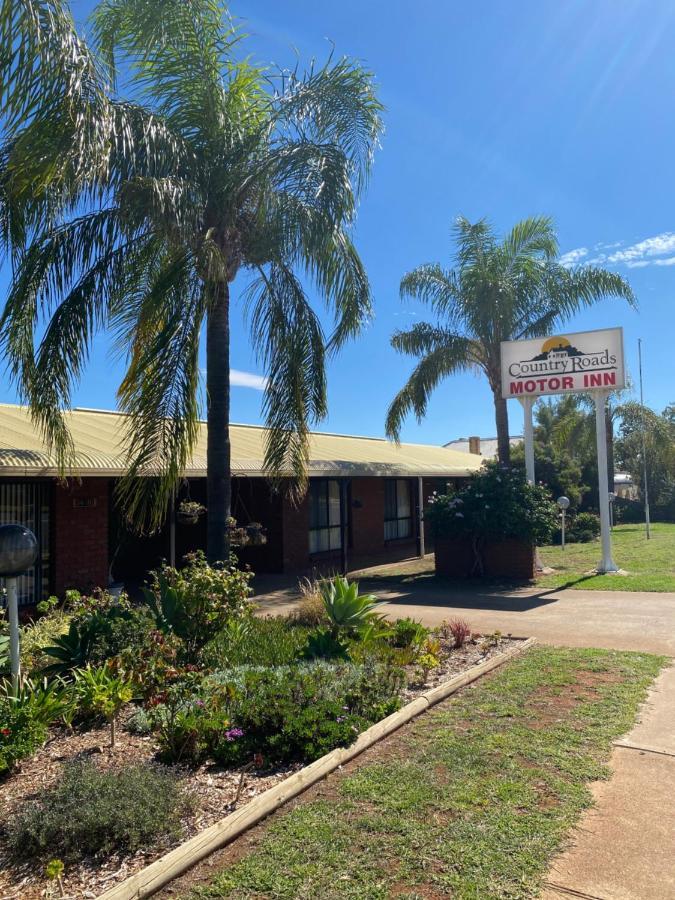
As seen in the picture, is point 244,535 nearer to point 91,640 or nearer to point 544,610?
point 91,640

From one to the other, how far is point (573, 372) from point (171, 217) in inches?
415

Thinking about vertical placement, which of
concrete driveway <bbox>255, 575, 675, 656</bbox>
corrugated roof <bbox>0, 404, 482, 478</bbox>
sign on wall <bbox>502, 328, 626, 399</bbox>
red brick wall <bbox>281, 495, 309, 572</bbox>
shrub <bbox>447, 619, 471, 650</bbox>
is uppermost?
sign on wall <bbox>502, 328, 626, 399</bbox>

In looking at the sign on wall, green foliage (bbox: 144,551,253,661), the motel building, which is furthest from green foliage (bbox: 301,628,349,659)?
the sign on wall

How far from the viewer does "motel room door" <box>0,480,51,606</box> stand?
10414 mm

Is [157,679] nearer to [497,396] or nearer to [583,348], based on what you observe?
[583,348]

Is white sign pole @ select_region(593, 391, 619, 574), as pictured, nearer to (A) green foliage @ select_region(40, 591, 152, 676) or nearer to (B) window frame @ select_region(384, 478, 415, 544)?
(B) window frame @ select_region(384, 478, 415, 544)

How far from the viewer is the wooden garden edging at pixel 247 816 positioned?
3.32 meters

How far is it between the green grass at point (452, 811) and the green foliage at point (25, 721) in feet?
6.05

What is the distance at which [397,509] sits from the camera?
22.5 meters

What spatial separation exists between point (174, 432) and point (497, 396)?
13142 millimetres

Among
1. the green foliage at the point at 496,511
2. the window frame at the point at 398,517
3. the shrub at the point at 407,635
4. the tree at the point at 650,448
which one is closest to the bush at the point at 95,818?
the shrub at the point at 407,635

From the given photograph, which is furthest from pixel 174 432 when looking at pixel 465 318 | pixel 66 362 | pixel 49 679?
pixel 465 318

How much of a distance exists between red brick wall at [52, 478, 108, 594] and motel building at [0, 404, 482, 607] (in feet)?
0.05

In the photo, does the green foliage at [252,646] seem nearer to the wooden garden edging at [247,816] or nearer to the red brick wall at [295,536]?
the wooden garden edging at [247,816]
